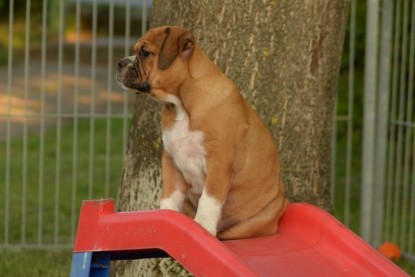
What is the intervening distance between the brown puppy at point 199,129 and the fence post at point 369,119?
3.44 metres

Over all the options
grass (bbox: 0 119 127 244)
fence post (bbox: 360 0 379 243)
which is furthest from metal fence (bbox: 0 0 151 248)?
fence post (bbox: 360 0 379 243)

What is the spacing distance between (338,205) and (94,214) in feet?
19.0

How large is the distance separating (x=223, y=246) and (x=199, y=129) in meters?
0.63

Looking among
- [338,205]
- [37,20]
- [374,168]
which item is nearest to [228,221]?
[374,168]

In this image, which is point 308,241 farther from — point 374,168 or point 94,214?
point 374,168

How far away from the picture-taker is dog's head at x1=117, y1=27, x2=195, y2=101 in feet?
16.6

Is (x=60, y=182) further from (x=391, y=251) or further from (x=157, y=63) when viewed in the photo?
(x=157, y=63)

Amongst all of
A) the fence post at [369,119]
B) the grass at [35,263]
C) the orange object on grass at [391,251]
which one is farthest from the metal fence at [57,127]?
the orange object on grass at [391,251]

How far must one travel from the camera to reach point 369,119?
870cm

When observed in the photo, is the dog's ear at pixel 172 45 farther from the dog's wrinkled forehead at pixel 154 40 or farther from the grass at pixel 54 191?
the grass at pixel 54 191

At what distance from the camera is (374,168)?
8.74 meters

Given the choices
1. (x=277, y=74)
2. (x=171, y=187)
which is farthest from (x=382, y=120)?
(x=171, y=187)

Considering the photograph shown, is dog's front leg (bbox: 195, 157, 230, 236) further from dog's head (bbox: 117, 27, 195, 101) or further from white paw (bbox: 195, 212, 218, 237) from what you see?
dog's head (bbox: 117, 27, 195, 101)

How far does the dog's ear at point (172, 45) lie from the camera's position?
16.6 feet
